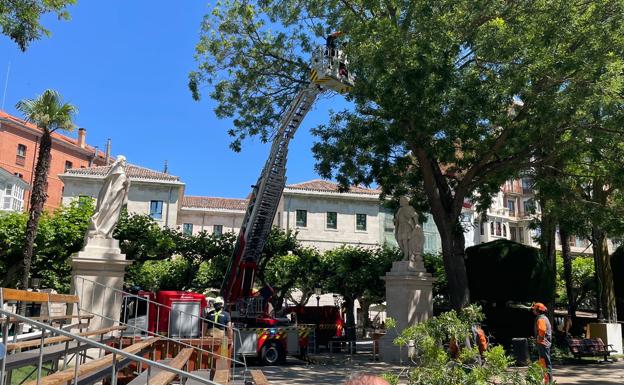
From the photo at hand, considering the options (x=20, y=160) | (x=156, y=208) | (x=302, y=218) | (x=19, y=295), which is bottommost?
(x=19, y=295)

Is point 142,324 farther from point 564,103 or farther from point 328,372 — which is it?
point 564,103

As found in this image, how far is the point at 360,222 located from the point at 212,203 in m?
17.6

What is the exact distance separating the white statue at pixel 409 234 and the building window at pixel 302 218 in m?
29.7

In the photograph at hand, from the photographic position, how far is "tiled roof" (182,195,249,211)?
2205 inches

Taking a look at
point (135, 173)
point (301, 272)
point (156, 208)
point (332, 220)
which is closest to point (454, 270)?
point (301, 272)

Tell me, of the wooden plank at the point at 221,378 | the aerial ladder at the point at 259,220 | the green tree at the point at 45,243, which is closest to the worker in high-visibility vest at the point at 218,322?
the aerial ladder at the point at 259,220

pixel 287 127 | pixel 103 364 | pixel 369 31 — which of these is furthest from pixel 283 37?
pixel 103 364

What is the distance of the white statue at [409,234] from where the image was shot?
16.4 metres

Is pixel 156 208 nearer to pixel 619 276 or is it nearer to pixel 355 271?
pixel 355 271

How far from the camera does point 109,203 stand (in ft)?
38.3

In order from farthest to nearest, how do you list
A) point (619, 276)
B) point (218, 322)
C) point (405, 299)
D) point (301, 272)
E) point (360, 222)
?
point (360, 222) < point (301, 272) < point (619, 276) < point (405, 299) < point (218, 322)

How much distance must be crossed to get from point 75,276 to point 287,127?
8.92 metres

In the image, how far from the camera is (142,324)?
48.8ft

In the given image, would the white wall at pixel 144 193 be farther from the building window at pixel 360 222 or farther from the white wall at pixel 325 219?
the building window at pixel 360 222
